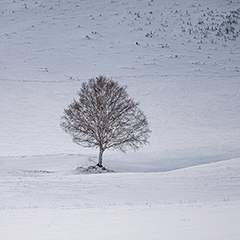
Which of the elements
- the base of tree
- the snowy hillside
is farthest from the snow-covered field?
the base of tree

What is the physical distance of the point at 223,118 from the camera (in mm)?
36062

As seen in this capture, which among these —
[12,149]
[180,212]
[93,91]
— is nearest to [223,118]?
[93,91]

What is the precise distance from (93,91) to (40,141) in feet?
38.2

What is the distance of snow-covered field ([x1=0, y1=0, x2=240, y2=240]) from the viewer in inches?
244

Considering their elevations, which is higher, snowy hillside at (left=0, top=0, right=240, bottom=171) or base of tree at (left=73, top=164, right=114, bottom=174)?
snowy hillside at (left=0, top=0, right=240, bottom=171)

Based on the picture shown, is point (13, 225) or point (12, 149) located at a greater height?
point (12, 149)

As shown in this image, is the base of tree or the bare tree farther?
the bare tree

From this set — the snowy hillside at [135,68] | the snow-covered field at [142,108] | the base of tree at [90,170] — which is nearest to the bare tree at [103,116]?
the base of tree at [90,170]

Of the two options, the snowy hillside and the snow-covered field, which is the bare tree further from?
the snowy hillside

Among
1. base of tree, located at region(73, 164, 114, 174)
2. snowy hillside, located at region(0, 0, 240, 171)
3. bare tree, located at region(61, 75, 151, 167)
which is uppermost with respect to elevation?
snowy hillside, located at region(0, 0, 240, 171)

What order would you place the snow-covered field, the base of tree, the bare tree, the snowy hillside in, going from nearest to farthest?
the snow-covered field, the base of tree, the bare tree, the snowy hillside

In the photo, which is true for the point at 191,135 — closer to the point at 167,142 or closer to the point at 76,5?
the point at 167,142

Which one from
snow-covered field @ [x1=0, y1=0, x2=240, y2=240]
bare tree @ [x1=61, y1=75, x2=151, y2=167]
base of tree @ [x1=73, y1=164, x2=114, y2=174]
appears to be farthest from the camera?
bare tree @ [x1=61, y1=75, x2=151, y2=167]

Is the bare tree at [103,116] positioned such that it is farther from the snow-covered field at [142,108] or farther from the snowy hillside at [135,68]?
the snowy hillside at [135,68]
